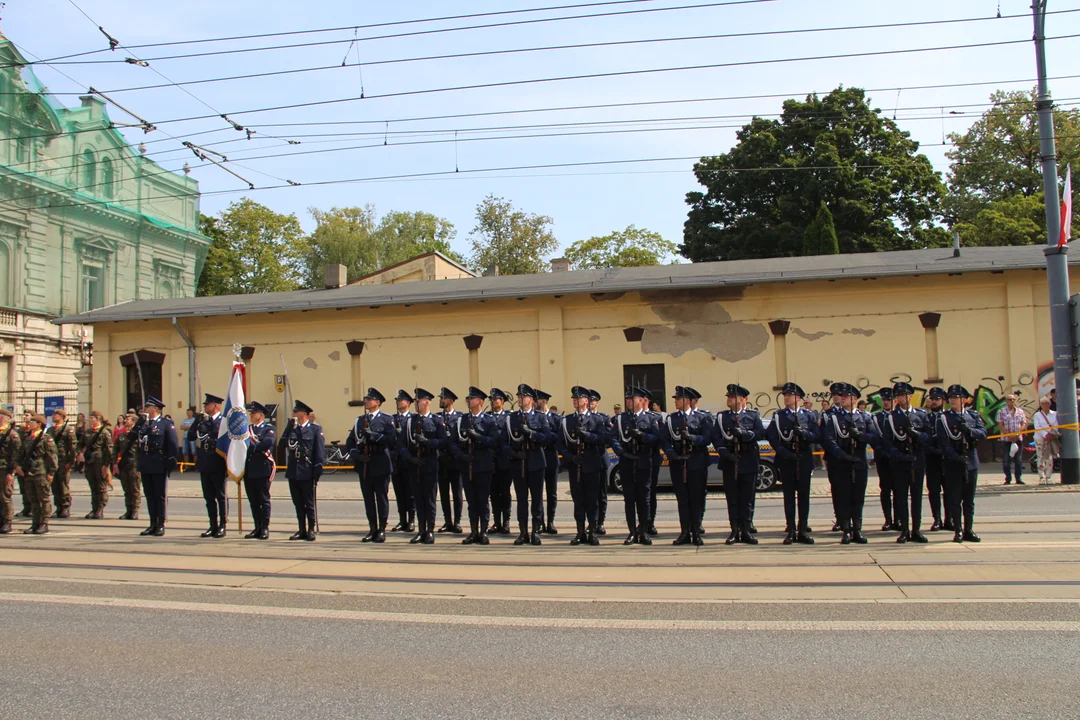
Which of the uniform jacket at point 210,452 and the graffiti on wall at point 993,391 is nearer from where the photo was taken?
the uniform jacket at point 210,452

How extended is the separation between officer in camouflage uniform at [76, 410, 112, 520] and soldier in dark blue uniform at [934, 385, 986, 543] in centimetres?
1320

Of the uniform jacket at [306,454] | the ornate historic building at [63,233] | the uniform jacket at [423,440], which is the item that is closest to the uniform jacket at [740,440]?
the uniform jacket at [423,440]

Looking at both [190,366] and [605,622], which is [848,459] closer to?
[605,622]

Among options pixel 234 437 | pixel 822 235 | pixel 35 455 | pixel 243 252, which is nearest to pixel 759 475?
pixel 234 437

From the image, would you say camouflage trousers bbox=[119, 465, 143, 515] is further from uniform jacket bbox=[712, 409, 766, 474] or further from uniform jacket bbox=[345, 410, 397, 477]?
uniform jacket bbox=[712, 409, 766, 474]

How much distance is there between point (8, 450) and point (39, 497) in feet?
2.68

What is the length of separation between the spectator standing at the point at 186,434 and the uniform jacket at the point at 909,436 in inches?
846

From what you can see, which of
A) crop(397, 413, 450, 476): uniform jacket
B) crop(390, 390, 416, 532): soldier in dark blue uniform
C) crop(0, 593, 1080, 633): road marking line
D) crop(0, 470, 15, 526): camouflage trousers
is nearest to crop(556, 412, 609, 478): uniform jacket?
crop(397, 413, 450, 476): uniform jacket

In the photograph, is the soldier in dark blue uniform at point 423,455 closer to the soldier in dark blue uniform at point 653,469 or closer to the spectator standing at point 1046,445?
the soldier in dark blue uniform at point 653,469

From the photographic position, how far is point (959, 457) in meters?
9.77

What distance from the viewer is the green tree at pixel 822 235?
39.8 metres

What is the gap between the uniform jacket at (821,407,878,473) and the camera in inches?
400

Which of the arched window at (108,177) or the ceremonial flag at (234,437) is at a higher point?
the arched window at (108,177)

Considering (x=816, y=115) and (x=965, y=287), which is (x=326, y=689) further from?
(x=816, y=115)
